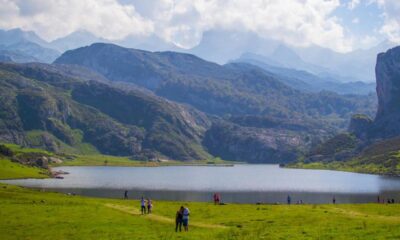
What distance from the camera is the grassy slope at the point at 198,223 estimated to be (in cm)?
5044

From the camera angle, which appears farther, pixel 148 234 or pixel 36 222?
pixel 36 222

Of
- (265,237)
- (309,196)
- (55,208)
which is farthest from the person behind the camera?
(309,196)

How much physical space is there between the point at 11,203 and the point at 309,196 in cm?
11924

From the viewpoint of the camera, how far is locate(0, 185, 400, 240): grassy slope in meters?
50.4

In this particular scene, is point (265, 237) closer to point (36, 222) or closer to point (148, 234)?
point (148, 234)

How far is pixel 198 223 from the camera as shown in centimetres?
6341

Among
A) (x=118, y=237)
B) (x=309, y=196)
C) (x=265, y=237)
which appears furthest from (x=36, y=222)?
(x=309, y=196)

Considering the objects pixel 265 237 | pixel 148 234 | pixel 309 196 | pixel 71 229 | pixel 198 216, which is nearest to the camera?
pixel 265 237

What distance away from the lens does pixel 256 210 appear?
80125mm

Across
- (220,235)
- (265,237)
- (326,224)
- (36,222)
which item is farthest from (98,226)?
(326,224)

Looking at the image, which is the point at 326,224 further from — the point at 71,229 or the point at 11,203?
the point at 11,203

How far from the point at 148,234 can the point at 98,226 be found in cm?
908

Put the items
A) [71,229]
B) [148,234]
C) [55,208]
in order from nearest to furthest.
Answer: [148,234], [71,229], [55,208]

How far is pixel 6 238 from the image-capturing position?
50406 millimetres
